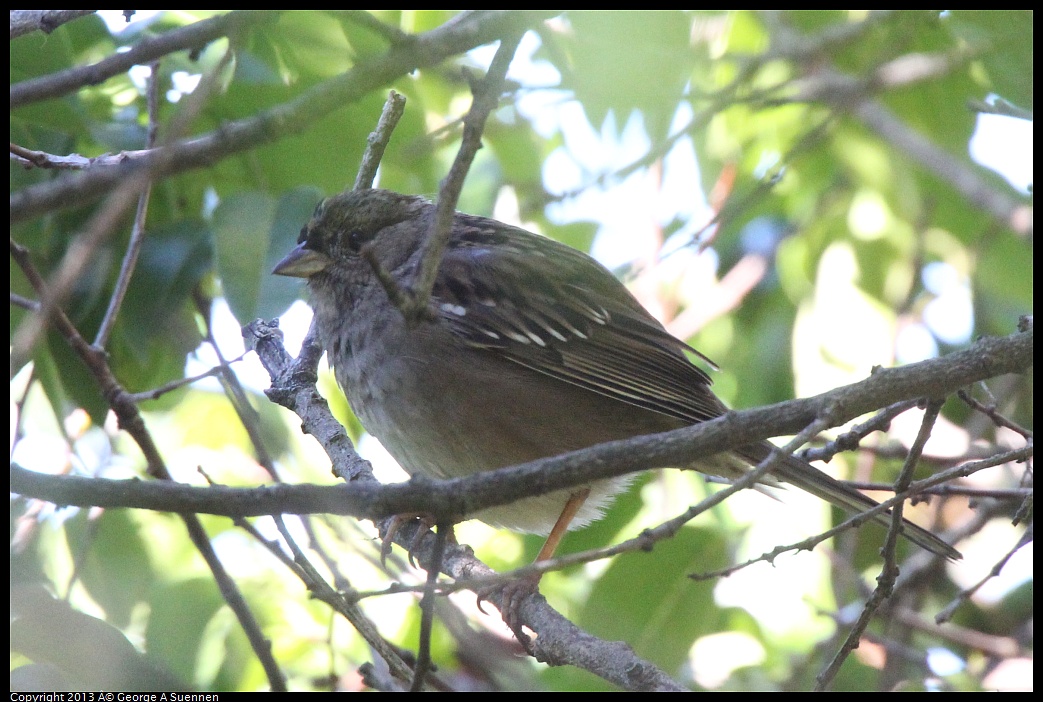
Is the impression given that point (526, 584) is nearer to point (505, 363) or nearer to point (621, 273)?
point (505, 363)

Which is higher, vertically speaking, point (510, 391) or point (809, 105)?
point (809, 105)

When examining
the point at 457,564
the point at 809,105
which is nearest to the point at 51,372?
the point at 457,564

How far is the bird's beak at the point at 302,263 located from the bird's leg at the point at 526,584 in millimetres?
1454

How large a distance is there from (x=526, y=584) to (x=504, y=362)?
936 mm

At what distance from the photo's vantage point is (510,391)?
3.88 meters

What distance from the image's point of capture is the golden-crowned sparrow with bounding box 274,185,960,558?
12.4 feet

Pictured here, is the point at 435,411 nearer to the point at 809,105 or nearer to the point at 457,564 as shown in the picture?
the point at 457,564

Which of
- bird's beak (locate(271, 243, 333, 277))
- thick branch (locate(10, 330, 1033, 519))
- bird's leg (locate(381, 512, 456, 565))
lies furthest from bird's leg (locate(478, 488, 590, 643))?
bird's beak (locate(271, 243, 333, 277))

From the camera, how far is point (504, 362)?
3.95m

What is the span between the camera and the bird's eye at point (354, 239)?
435cm

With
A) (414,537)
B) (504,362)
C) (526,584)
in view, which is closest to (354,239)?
(504,362)

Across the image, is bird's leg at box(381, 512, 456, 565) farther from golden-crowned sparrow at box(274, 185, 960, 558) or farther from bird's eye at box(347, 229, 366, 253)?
bird's eye at box(347, 229, 366, 253)

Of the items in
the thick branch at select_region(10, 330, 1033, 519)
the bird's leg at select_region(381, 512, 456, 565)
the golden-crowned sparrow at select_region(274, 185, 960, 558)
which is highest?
the golden-crowned sparrow at select_region(274, 185, 960, 558)
